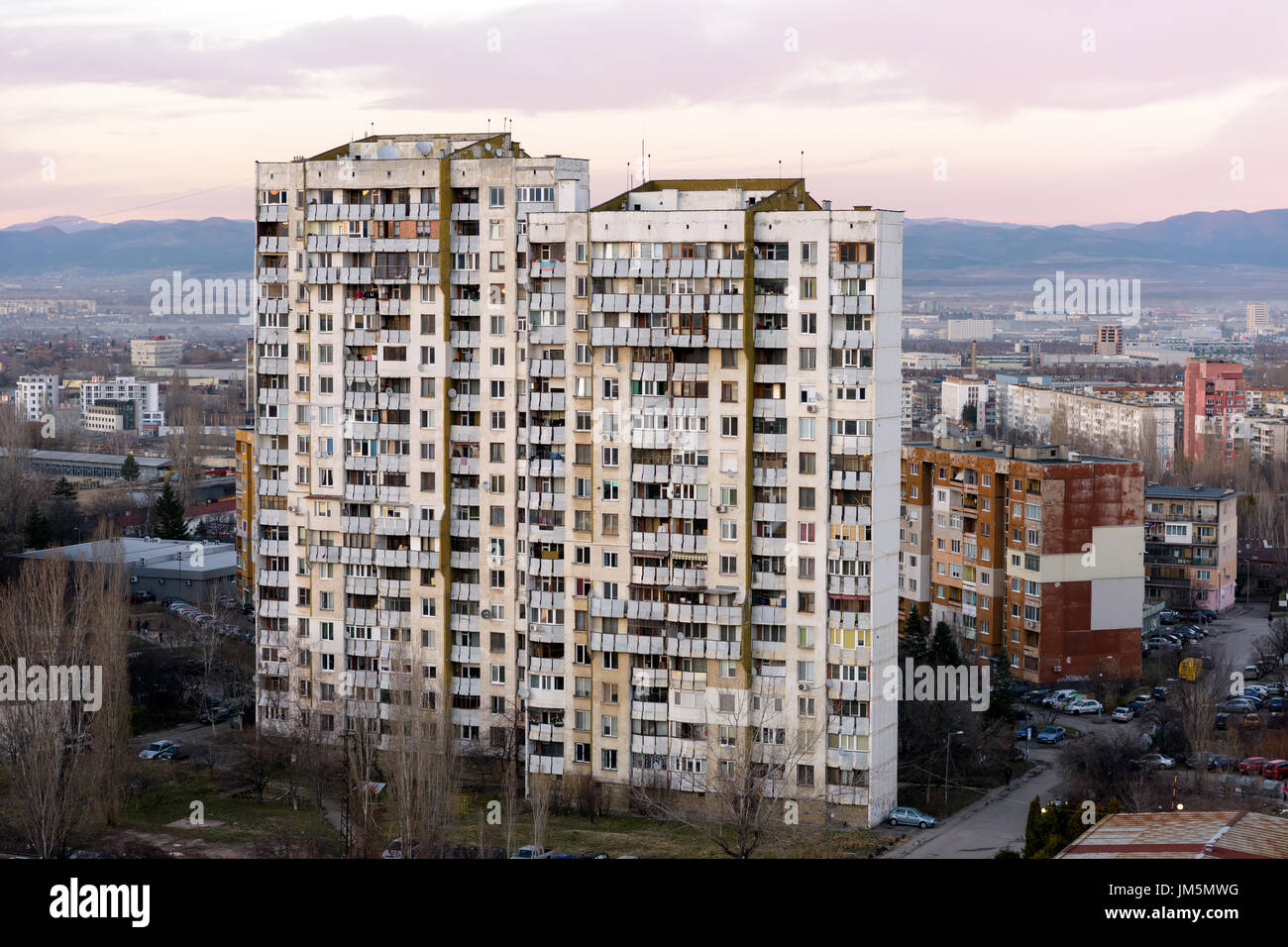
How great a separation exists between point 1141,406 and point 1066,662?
3643 cm

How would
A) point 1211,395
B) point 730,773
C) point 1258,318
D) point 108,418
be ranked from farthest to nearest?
point 1258,318, point 108,418, point 1211,395, point 730,773

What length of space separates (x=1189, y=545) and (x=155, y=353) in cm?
8717

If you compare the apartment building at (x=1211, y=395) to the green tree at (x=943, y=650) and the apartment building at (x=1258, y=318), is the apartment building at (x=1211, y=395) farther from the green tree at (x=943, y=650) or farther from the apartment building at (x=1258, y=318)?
the apartment building at (x=1258, y=318)

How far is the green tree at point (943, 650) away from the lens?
25698 mm

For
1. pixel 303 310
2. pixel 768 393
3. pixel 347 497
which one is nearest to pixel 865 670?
pixel 768 393

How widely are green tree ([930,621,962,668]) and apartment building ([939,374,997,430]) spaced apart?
53.5 m

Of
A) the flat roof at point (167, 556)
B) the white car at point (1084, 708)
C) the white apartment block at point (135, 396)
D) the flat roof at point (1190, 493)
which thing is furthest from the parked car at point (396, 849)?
the white apartment block at point (135, 396)

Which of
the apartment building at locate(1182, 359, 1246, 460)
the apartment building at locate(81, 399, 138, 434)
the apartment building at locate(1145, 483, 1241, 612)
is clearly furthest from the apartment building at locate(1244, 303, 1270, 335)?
the apartment building at locate(1145, 483, 1241, 612)

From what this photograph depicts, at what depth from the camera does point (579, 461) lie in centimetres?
2147

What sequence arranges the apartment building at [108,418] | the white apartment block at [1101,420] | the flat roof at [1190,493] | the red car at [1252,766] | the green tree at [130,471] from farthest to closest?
the apartment building at [108,418] → the white apartment block at [1101,420] → the green tree at [130,471] → the flat roof at [1190,493] → the red car at [1252,766]

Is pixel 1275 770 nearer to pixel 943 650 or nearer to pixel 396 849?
pixel 943 650

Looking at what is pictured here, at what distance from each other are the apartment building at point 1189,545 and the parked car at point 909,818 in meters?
20.0

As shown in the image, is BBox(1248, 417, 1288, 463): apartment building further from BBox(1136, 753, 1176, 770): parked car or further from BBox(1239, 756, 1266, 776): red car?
BBox(1136, 753, 1176, 770): parked car

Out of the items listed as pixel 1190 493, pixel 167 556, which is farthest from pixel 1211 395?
pixel 167 556
